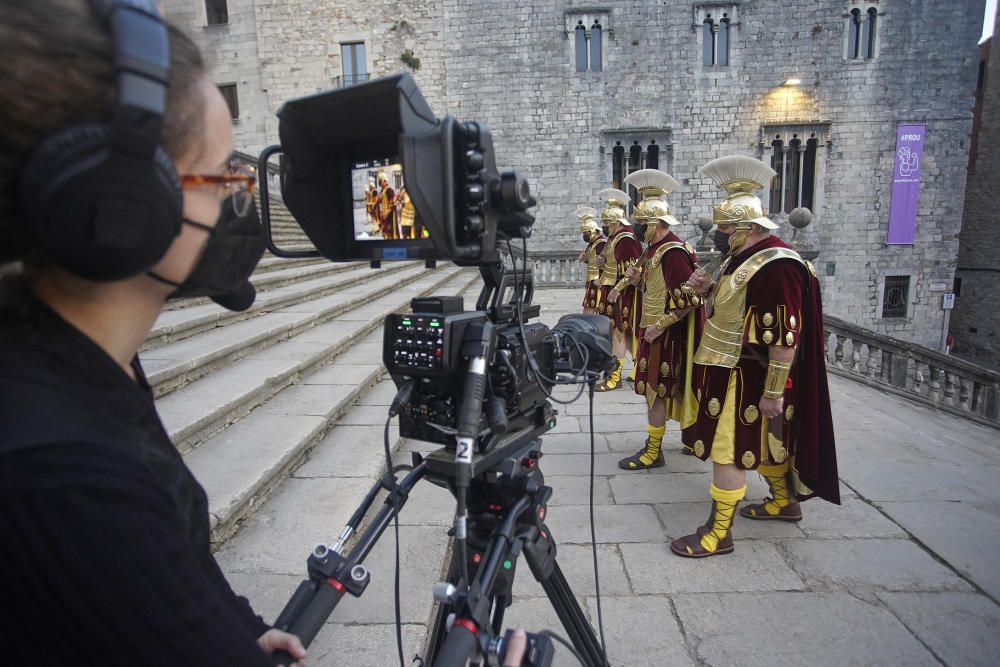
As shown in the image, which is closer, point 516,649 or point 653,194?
point 516,649

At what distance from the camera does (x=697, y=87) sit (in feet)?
55.2

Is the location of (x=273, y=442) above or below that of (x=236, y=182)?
below

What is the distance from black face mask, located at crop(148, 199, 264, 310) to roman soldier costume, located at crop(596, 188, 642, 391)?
4.57 m

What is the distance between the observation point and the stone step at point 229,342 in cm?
336

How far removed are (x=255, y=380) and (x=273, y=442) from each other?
2.56 feet

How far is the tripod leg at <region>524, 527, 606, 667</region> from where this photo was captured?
134cm

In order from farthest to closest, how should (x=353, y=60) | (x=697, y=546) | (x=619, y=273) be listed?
(x=353, y=60) < (x=619, y=273) < (x=697, y=546)

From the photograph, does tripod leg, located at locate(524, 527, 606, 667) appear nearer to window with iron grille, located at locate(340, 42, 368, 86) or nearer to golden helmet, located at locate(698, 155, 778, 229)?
golden helmet, located at locate(698, 155, 778, 229)

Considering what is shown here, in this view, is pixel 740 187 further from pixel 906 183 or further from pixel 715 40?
pixel 906 183

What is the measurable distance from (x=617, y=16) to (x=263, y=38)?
36.5ft

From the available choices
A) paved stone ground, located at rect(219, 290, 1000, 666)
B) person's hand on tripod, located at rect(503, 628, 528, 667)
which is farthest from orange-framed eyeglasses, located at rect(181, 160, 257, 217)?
paved stone ground, located at rect(219, 290, 1000, 666)

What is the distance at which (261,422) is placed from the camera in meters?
3.38

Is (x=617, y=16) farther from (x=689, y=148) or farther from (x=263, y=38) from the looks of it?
(x=263, y=38)

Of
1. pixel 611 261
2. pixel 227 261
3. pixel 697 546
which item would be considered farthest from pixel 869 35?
pixel 227 261
